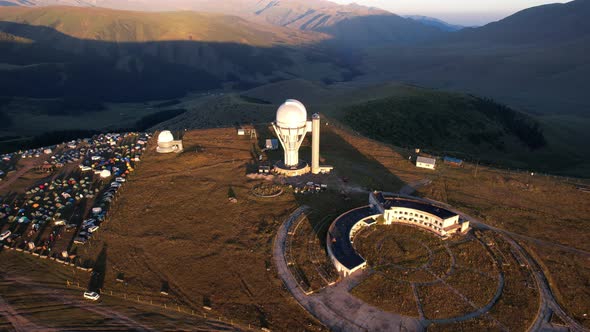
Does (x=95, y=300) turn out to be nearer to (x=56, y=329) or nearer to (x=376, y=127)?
(x=56, y=329)

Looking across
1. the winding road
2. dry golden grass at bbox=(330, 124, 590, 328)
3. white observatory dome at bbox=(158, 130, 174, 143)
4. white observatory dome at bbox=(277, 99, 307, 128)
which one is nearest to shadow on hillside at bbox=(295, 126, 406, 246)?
dry golden grass at bbox=(330, 124, 590, 328)

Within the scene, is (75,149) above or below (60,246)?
above

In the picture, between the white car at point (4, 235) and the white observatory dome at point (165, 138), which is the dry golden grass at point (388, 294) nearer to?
the white car at point (4, 235)

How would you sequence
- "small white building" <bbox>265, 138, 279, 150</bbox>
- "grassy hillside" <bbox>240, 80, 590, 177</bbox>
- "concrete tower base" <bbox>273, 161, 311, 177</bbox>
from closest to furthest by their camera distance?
"concrete tower base" <bbox>273, 161, 311, 177</bbox>, "small white building" <bbox>265, 138, 279, 150</bbox>, "grassy hillside" <bbox>240, 80, 590, 177</bbox>

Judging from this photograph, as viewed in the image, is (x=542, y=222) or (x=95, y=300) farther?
(x=542, y=222)

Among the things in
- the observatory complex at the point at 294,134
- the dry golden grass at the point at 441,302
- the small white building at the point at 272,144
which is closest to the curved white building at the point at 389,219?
the dry golden grass at the point at 441,302

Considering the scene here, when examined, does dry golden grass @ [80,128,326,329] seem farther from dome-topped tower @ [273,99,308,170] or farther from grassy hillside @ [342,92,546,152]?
grassy hillside @ [342,92,546,152]

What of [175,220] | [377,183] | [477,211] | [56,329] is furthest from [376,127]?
[56,329]

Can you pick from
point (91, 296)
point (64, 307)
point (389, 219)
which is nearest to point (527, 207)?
point (389, 219)
